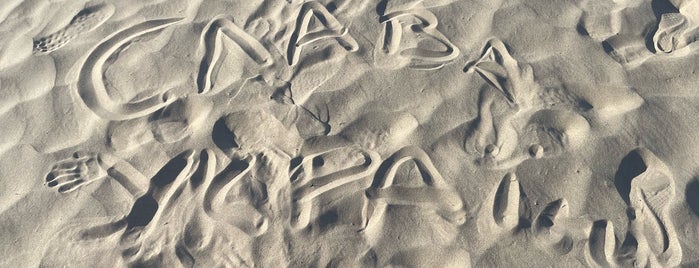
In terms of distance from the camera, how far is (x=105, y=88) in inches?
90.4

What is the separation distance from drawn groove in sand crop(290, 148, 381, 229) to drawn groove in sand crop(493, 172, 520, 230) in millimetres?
497

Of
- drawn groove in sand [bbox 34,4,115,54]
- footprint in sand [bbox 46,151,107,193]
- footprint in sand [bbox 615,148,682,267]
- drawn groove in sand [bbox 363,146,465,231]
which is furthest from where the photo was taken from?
drawn groove in sand [bbox 34,4,115,54]

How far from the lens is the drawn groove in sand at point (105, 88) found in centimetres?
222

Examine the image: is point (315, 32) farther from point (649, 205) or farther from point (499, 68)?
point (649, 205)

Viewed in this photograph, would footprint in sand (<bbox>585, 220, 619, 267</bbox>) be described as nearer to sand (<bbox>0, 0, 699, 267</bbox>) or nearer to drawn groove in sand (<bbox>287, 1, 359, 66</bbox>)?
sand (<bbox>0, 0, 699, 267</bbox>)

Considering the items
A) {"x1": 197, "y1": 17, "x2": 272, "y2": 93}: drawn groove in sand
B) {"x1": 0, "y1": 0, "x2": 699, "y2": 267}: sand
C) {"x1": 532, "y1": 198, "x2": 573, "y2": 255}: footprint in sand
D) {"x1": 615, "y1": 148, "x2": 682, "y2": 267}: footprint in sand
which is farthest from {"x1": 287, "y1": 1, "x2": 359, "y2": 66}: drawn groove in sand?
{"x1": 615, "y1": 148, "x2": 682, "y2": 267}: footprint in sand

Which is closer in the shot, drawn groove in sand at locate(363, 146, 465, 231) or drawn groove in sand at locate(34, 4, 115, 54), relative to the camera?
drawn groove in sand at locate(363, 146, 465, 231)

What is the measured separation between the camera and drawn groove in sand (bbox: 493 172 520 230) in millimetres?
1906

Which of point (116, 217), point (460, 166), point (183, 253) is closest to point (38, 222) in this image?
point (116, 217)

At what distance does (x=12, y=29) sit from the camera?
8.32 feet

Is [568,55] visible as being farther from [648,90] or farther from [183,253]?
[183,253]

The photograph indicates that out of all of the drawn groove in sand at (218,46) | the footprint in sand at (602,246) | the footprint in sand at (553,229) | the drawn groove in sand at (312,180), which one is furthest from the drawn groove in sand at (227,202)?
the footprint in sand at (602,246)

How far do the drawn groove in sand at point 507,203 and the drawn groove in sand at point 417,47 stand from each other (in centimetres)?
61

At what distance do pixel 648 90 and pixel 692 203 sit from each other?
49cm
